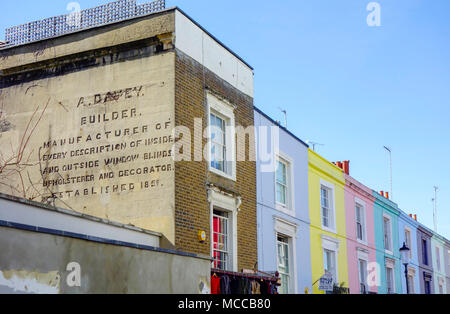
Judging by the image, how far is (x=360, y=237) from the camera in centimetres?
2533

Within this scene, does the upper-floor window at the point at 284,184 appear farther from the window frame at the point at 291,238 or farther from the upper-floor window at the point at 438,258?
the upper-floor window at the point at 438,258

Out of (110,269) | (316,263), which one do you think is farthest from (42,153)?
(316,263)

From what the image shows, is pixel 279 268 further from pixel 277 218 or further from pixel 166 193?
pixel 166 193

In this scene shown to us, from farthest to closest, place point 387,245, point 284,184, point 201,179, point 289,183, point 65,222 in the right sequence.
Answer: point 387,245, point 289,183, point 284,184, point 201,179, point 65,222

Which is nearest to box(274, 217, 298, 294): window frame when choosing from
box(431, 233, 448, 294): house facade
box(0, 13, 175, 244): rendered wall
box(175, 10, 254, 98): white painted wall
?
box(175, 10, 254, 98): white painted wall

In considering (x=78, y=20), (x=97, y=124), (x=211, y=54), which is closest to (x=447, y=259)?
(x=211, y=54)

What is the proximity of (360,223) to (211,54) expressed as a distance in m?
12.5

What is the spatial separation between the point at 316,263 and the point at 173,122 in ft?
29.7

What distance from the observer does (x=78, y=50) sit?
49.3 feet

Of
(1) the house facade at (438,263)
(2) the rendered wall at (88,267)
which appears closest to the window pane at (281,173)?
(2) the rendered wall at (88,267)

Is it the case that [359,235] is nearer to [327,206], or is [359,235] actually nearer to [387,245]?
[327,206]

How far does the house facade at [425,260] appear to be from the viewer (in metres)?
33.5

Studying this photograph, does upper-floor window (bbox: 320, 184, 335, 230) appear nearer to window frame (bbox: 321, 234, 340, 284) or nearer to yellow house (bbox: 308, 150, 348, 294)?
yellow house (bbox: 308, 150, 348, 294)

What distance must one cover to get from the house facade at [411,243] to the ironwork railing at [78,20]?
1991 centimetres
